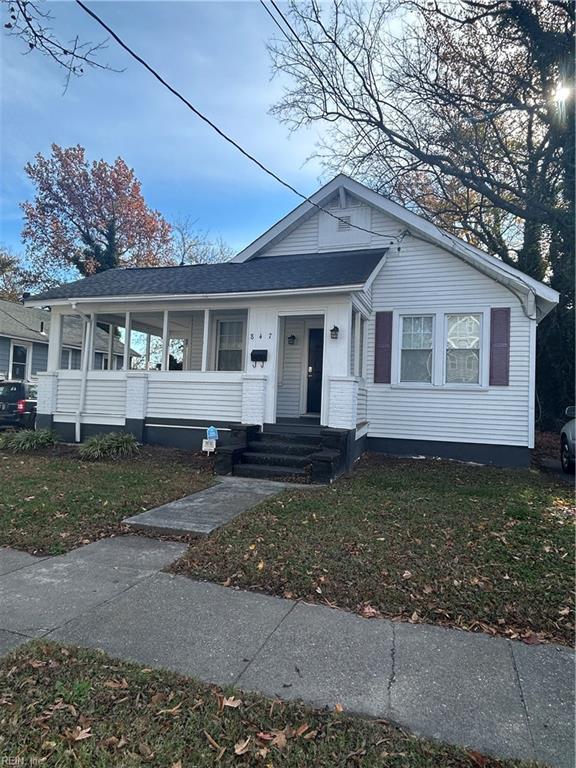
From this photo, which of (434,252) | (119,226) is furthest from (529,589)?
(119,226)

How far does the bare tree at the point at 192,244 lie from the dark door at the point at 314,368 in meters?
21.5

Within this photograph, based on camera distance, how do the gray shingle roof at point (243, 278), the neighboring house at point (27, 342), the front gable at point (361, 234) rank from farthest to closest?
the neighboring house at point (27, 342) < the front gable at point (361, 234) < the gray shingle roof at point (243, 278)

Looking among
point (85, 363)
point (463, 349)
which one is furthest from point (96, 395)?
point (463, 349)

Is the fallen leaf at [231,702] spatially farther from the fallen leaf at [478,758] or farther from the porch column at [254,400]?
the porch column at [254,400]

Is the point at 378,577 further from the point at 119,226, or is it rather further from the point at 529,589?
the point at 119,226

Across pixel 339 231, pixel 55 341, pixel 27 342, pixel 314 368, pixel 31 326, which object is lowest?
pixel 314 368

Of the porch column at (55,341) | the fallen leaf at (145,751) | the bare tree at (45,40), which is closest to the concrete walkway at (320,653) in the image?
the fallen leaf at (145,751)

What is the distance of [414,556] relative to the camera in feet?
14.2

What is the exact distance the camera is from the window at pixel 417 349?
1025cm

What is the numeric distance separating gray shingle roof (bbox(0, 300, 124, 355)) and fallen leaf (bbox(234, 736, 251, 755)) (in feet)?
67.2

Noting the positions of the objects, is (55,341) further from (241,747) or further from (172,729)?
(241,747)

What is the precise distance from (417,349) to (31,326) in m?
19.9

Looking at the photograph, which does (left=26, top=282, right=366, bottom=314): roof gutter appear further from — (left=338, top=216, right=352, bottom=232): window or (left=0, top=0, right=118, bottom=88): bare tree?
(left=0, top=0, right=118, bottom=88): bare tree

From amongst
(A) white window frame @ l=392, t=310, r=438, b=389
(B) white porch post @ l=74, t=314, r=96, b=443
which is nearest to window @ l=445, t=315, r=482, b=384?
(A) white window frame @ l=392, t=310, r=438, b=389
